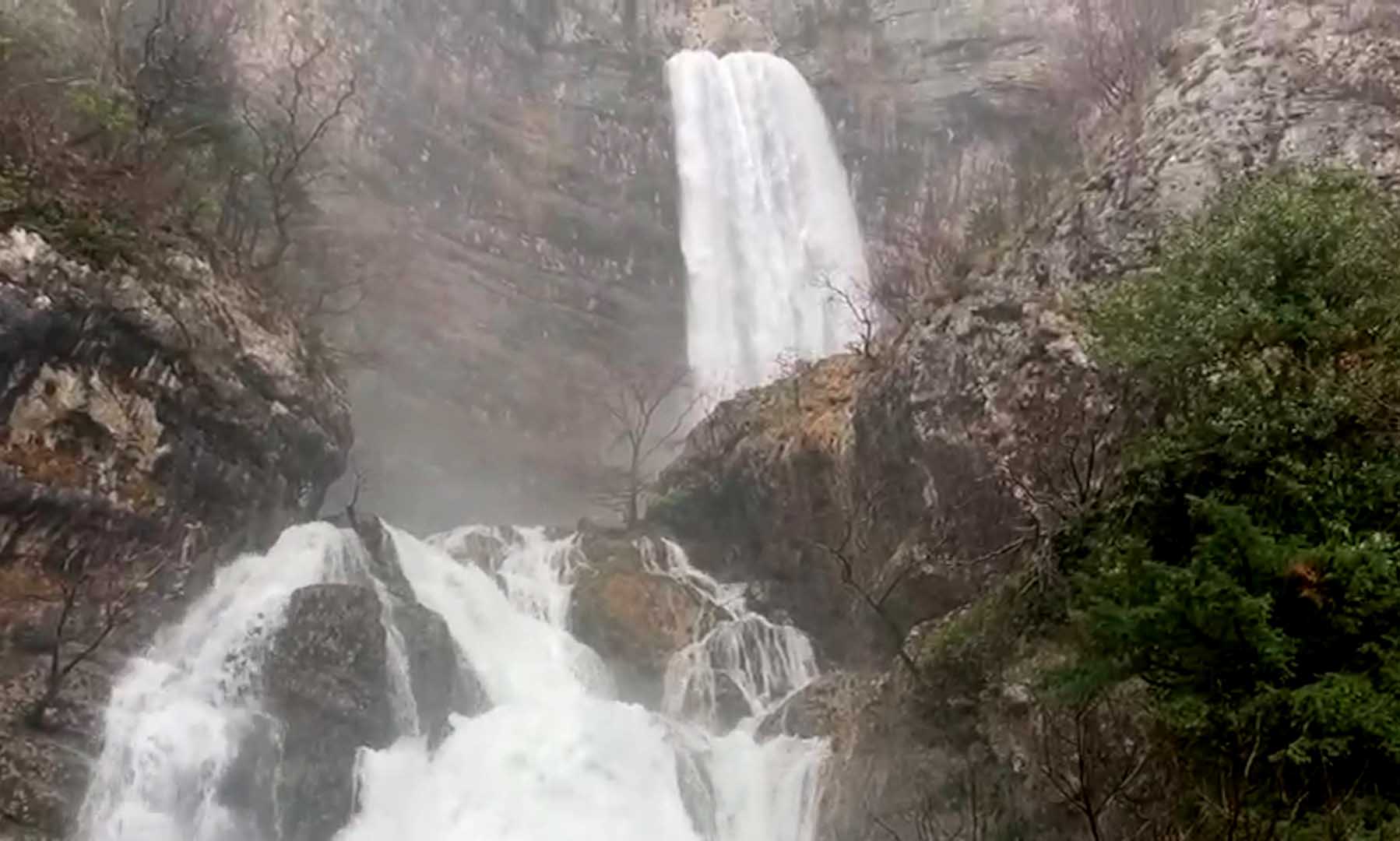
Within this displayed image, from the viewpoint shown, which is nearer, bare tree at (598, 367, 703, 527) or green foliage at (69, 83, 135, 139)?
green foliage at (69, 83, 135, 139)

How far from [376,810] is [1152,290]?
13.3 metres

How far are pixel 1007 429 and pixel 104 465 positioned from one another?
1313cm

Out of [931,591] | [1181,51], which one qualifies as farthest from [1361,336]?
[1181,51]

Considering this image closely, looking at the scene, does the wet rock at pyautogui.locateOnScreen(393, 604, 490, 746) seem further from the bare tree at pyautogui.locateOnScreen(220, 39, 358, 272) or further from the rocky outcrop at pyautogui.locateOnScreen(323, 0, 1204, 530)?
the rocky outcrop at pyautogui.locateOnScreen(323, 0, 1204, 530)

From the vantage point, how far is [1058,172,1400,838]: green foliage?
27.2ft

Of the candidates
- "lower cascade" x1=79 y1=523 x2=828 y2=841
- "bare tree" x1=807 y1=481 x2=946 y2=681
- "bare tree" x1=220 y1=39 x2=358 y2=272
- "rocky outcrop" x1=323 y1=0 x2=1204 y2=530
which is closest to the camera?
"lower cascade" x1=79 y1=523 x2=828 y2=841

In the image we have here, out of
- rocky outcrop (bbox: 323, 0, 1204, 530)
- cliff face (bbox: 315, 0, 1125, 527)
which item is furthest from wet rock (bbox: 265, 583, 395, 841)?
cliff face (bbox: 315, 0, 1125, 527)

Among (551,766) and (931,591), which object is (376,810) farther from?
(931,591)

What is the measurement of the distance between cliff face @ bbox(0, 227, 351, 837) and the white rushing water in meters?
17.9

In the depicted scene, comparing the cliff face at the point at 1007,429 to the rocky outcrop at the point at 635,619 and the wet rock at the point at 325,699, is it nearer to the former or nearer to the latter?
the rocky outcrop at the point at 635,619

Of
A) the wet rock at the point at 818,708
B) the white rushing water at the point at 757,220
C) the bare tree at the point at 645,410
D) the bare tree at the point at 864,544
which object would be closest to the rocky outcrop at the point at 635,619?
the wet rock at the point at 818,708

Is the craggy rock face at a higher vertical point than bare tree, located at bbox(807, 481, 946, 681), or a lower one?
higher

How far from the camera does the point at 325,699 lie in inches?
722

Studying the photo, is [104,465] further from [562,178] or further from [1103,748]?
[562,178]
